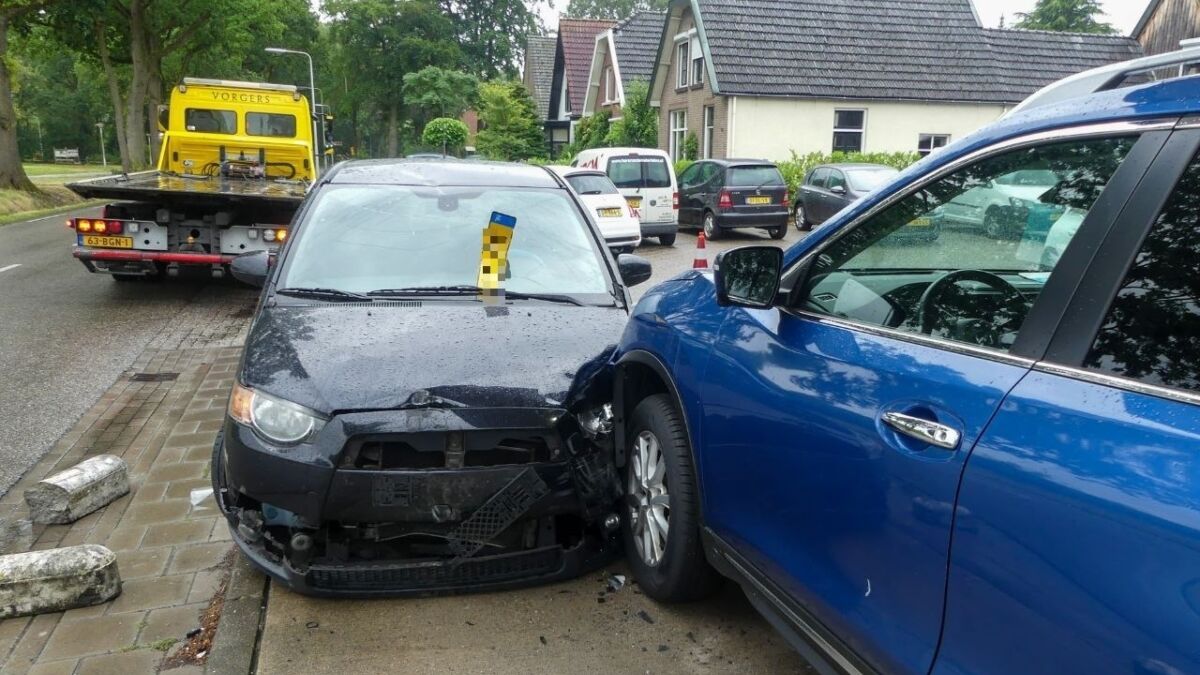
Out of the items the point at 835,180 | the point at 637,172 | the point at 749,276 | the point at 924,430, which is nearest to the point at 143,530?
the point at 749,276

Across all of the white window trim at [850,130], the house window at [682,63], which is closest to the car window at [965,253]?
the white window trim at [850,130]

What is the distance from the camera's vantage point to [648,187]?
658 inches

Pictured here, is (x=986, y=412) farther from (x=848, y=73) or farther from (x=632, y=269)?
(x=848, y=73)

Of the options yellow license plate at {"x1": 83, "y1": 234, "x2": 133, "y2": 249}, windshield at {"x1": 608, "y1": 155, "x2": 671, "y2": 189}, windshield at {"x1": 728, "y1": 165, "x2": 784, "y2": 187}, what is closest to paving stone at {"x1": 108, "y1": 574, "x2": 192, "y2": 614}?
yellow license plate at {"x1": 83, "y1": 234, "x2": 133, "y2": 249}

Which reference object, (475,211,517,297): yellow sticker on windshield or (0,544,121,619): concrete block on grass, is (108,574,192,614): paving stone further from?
(475,211,517,297): yellow sticker on windshield

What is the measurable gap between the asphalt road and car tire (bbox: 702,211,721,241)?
31.8ft

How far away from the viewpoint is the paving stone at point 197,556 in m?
3.70

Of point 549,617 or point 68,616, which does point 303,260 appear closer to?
point 68,616

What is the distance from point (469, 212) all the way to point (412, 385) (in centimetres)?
165

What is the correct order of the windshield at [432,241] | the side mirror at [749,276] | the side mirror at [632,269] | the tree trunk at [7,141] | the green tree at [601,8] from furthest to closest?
the green tree at [601,8], the tree trunk at [7,141], the side mirror at [632,269], the windshield at [432,241], the side mirror at [749,276]

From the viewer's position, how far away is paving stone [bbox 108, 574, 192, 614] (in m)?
3.39

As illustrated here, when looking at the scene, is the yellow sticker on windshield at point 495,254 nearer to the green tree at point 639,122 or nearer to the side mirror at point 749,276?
the side mirror at point 749,276

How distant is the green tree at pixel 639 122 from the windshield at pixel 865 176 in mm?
13641

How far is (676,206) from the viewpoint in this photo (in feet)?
55.2
